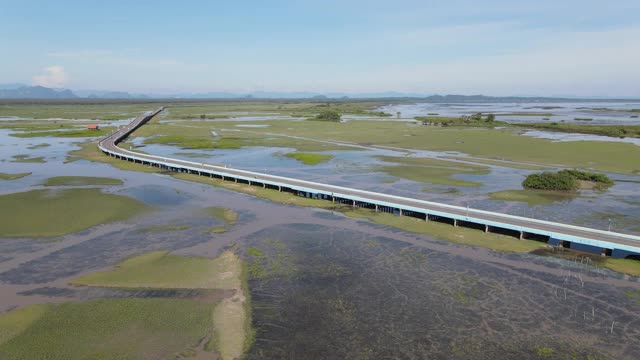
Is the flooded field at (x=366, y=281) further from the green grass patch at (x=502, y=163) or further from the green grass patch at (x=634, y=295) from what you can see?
the green grass patch at (x=502, y=163)

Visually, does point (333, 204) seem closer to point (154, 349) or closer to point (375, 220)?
point (375, 220)

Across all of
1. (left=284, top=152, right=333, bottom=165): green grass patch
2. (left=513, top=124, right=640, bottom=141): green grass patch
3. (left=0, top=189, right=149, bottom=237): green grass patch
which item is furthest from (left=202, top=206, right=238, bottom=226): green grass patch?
(left=513, top=124, right=640, bottom=141): green grass patch

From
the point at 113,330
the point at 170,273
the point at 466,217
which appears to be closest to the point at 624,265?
the point at 466,217

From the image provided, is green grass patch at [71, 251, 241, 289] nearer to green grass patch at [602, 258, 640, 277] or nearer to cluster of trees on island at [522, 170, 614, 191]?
green grass patch at [602, 258, 640, 277]

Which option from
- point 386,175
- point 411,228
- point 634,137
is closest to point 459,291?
point 411,228

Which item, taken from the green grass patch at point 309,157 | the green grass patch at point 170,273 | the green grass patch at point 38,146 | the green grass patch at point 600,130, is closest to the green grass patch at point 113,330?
the green grass patch at point 170,273

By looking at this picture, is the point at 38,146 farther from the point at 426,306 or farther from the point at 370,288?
the point at 426,306
